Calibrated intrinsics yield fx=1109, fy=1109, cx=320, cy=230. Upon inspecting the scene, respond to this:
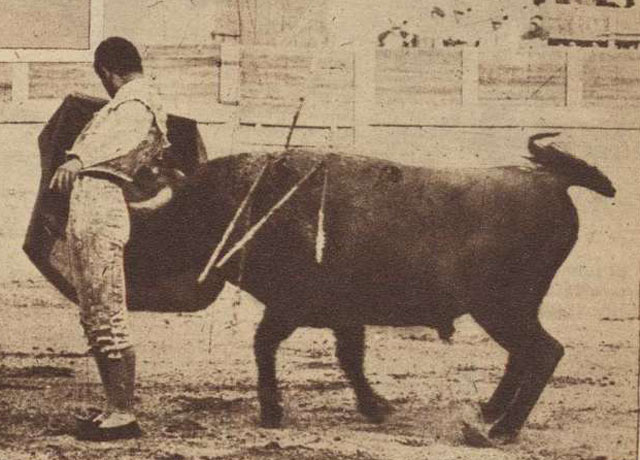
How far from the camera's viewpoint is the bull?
4473mm

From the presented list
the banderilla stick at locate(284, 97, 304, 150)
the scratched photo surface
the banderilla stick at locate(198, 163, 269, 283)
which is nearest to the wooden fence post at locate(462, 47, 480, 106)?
the scratched photo surface

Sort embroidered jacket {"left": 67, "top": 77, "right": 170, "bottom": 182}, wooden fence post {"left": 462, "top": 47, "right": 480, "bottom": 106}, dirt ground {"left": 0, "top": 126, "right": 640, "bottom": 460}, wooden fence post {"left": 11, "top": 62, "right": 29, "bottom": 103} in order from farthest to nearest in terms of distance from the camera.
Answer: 1. wooden fence post {"left": 462, "top": 47, "right": 480, "bottom": 106}
2. wooden fence post {"left": 11, "top": 62, "right": 29, "bottom": 103}
3. dirt ground {"left": 0, "top": 126, "right": 640, "bottom": 460}
4. embroidered jacket {"left": 67, "top": 77, "right": 170, "bottom": 182}

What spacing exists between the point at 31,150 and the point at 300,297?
124 cm

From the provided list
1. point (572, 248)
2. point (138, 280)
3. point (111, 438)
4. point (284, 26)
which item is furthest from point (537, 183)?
point (111, 438)

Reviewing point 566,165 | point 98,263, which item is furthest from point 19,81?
point 566,165

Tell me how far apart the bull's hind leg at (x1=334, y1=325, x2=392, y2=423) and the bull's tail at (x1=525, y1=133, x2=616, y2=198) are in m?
1.03

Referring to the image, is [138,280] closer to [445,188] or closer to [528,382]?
[445,188]

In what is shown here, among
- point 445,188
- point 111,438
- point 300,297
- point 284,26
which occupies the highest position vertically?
point 284,26

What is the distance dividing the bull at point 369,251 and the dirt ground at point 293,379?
71 millimetres

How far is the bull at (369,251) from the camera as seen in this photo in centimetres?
447

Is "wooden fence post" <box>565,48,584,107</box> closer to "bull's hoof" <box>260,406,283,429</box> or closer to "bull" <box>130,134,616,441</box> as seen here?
"bull" <box>130,134,616,441</box>

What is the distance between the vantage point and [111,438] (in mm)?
4332

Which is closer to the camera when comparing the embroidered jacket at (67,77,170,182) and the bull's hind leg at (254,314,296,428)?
the embroidered jacket at (67,77,170,182)

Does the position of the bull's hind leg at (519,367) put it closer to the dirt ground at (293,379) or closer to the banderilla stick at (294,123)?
the dirt ground at (293,379)
